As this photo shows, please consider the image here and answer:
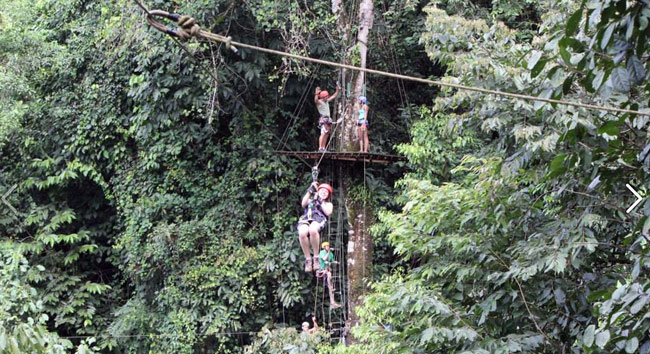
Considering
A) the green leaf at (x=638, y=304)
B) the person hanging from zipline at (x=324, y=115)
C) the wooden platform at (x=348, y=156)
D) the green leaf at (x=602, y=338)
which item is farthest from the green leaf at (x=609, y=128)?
the person hanging from zipline at (x=324, y=115)

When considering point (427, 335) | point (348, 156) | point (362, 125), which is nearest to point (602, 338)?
point (427, 335)

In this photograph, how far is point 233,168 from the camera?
9.43 m

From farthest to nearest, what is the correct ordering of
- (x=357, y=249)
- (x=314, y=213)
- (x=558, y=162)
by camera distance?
(x=357, y=249) < (x=314, y=213) < (x=558, y=162)

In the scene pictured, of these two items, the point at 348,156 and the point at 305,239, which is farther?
the point at 348,156

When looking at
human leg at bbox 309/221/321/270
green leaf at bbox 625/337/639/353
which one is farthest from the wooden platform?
green leaf at bbox 625/337/639/353

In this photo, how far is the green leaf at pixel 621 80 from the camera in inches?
97.5

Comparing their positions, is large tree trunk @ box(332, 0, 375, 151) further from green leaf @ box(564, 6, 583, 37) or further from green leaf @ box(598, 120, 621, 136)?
green leaf @ box(564, 6, 583, 37)

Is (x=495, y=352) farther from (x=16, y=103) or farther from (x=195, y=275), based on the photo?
(x=16, y=103)

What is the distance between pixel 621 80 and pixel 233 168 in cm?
725

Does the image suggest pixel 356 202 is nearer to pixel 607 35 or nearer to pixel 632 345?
pixel 632 345

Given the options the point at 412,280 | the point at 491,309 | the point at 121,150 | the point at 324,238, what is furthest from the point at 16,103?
the point at 491,309

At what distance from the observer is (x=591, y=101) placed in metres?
4.34

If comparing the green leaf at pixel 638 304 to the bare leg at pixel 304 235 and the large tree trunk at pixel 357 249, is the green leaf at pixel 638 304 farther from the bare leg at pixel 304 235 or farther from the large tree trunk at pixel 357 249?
the large tree trunk at pixel 357 249

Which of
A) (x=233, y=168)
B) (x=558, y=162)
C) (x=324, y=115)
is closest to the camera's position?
(x=558, y=162)
